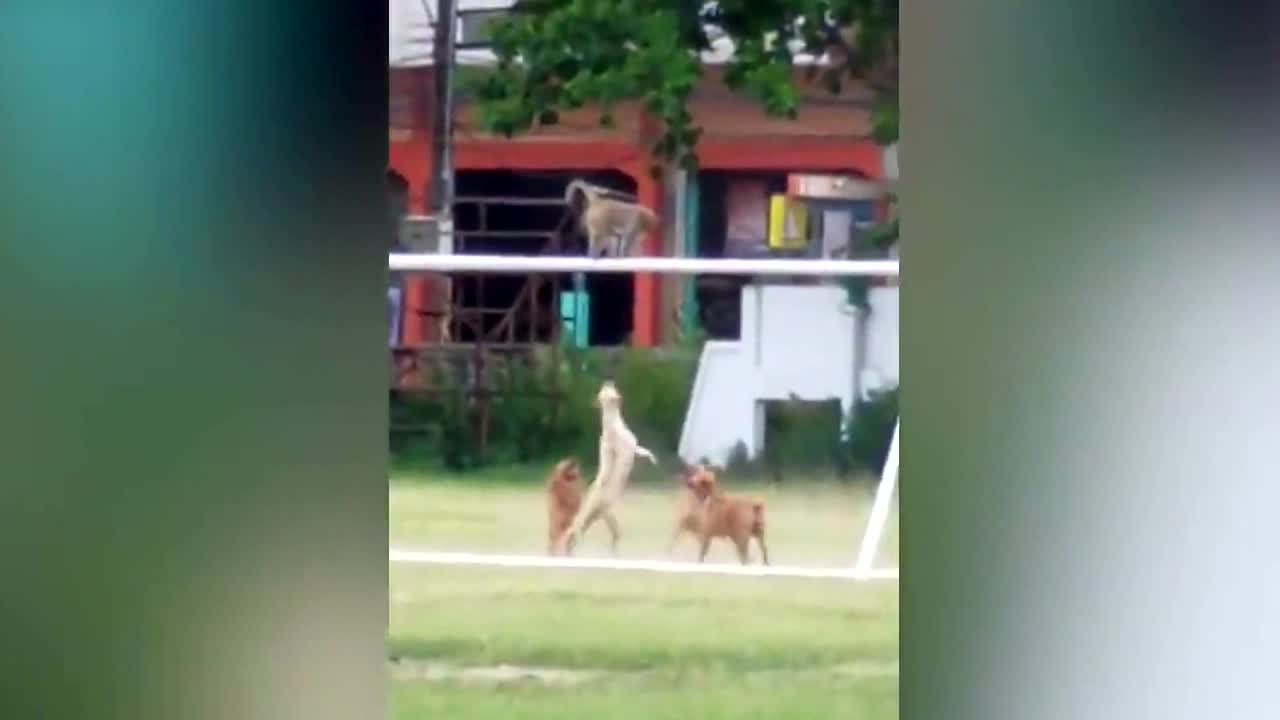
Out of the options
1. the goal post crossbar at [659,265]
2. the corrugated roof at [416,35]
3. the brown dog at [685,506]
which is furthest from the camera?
the brown dog at [685,506]

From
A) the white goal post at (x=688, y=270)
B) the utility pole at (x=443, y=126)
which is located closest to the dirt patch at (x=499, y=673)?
the white goal post at (x=688, y=270)

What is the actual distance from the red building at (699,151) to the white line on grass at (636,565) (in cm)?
30

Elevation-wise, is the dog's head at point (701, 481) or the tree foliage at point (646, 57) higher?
the tree foliage at point (646, 57)

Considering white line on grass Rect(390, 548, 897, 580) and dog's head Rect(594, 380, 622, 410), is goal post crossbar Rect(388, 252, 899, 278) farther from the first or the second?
white line on grass Rect(390, 548, 897, 580)

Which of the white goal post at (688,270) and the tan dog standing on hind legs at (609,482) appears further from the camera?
the tan dog standing on hind legs at (609,482)

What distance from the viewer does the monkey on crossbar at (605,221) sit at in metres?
1.78

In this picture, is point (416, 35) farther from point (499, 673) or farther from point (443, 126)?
point (499, 673)

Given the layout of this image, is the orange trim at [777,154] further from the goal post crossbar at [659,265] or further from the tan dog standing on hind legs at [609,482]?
the tan dog standing on hind legs at [609,482]
